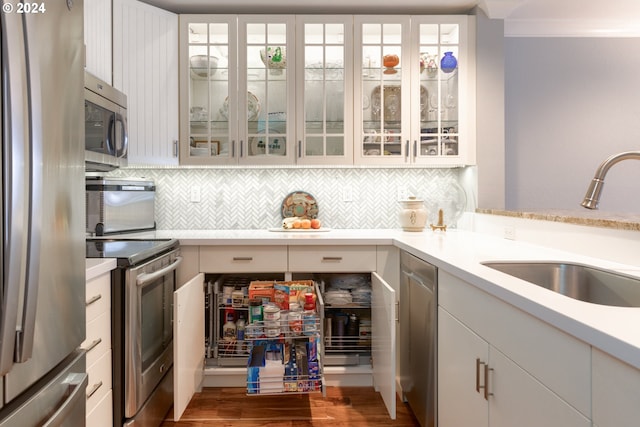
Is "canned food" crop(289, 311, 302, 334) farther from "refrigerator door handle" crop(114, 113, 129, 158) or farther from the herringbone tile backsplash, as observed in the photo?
"refrigerator door handle" crop(114, 113, 129, 158)

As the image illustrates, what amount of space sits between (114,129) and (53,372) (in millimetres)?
1334

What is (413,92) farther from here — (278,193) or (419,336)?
(419,336)

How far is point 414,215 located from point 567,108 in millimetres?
1388

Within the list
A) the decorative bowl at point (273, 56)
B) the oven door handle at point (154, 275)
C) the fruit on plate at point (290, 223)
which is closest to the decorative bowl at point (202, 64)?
the decorative bowl at point (273, 56)

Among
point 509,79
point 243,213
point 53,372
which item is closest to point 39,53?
point 53,372

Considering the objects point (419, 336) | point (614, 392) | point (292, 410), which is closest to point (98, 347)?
point (292, 410)

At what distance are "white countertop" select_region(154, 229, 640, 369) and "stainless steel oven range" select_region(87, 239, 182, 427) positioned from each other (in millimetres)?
353

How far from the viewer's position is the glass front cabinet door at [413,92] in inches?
105

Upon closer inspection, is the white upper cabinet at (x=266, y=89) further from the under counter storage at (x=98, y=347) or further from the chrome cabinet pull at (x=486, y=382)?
the chrome cabinet pull at (x=486, y=382)

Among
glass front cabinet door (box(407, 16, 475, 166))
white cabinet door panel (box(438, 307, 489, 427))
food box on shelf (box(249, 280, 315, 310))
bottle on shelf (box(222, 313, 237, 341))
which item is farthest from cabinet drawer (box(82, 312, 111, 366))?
glass front cabinet door (box(407, 16, 475, 166))

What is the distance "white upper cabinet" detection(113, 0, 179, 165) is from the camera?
2.47 metres

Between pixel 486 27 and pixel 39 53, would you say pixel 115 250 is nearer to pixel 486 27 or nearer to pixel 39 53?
pixel 39 53

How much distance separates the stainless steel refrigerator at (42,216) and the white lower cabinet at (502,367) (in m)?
1.05

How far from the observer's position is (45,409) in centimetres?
91
